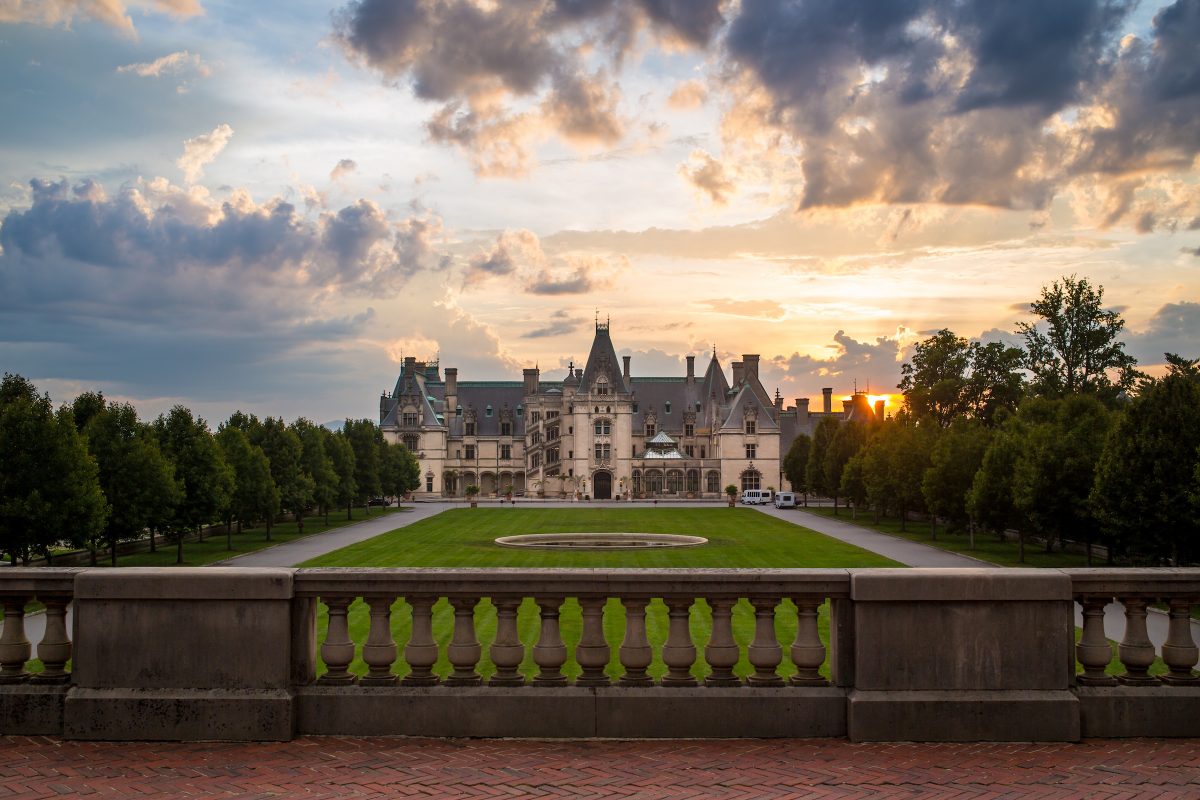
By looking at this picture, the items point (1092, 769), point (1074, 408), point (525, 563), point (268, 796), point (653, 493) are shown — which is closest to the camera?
point (268, 796)

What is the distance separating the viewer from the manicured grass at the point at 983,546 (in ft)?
147

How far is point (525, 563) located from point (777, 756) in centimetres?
3395

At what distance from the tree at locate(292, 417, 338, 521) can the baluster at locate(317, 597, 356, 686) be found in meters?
58.1

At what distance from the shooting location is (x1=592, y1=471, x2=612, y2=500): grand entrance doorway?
12925cm

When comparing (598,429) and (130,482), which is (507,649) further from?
(598,429)

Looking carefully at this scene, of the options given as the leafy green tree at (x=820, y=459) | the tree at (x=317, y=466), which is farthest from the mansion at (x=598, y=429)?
the tree at (x=317, y=466)

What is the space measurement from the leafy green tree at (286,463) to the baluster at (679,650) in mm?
54224

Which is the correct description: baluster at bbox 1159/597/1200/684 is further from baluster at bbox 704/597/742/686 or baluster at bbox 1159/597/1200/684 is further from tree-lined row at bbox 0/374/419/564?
→ tree-lined row at bbox 0/374/419/564

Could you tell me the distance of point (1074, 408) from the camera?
46750 mm

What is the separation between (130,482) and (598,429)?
91914mm

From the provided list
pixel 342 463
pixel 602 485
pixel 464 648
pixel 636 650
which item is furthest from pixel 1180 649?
pixel 602 485

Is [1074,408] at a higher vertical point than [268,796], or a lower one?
higher

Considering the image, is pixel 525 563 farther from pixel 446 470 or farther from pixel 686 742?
pixel 446 470

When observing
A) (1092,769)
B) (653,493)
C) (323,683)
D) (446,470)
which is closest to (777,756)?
(1092,769)
